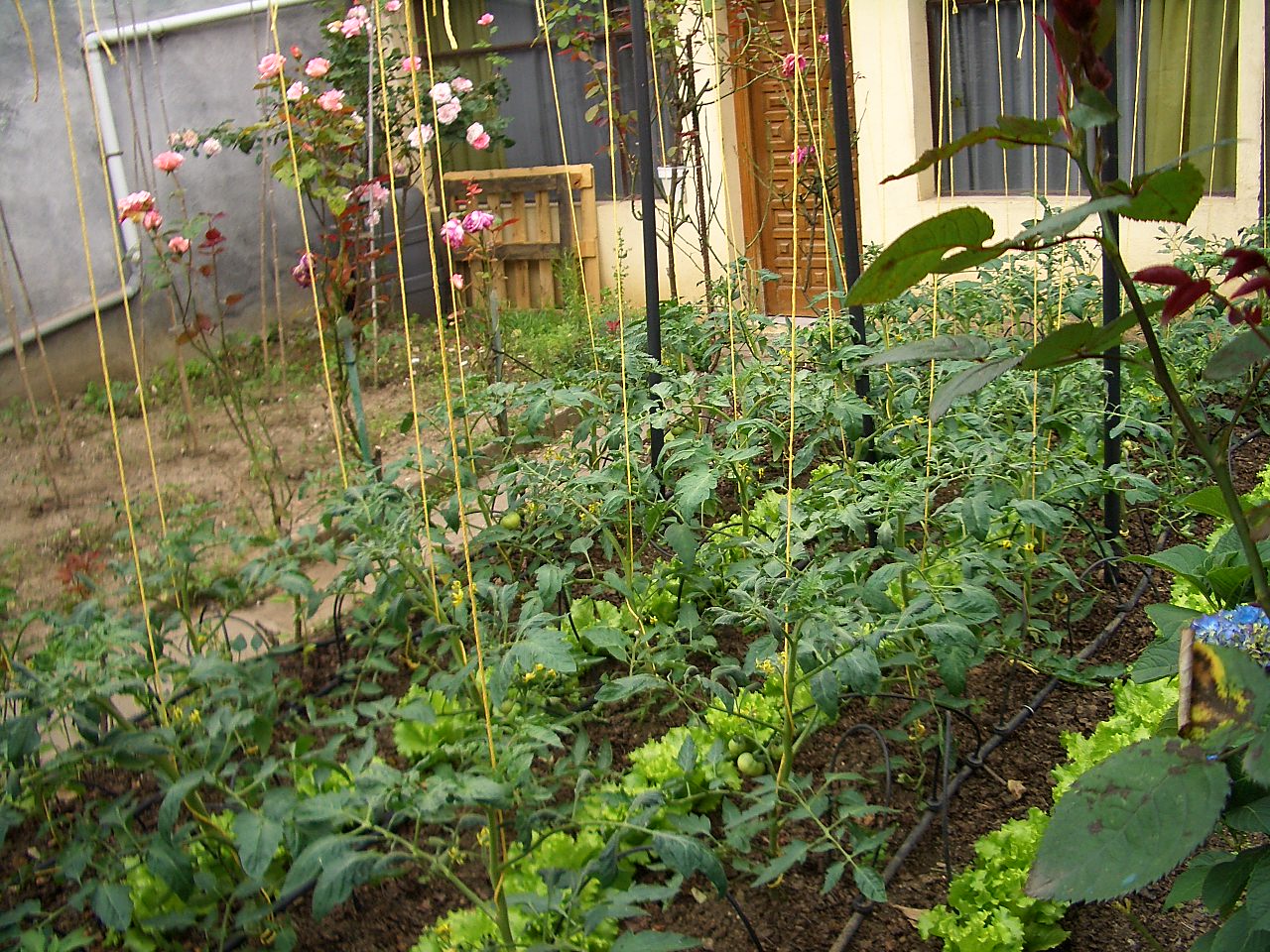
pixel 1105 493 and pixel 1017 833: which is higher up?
pixel 1105 493

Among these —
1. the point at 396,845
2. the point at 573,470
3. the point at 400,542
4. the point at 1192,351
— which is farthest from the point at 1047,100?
the point at 396,845

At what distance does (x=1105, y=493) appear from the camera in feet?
10.0

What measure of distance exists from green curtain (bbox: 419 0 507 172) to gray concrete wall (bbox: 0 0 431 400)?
3.26 feet

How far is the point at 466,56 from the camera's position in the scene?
328 inches

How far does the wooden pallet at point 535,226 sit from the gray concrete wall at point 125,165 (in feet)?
4.22

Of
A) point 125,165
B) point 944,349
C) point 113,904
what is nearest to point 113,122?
point 125,165

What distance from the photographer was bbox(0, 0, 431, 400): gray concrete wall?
20.7 feet

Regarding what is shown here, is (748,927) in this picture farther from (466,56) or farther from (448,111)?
(466,56)

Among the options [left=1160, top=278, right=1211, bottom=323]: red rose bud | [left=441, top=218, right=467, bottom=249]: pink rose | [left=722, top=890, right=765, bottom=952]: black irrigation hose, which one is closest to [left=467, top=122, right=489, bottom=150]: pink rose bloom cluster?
[left=441, top=218, right=467, bottom=249]: pink rose

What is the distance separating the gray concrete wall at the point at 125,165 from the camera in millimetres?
6320

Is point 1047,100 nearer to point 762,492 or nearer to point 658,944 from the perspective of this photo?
point 762,492

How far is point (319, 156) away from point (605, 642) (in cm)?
356

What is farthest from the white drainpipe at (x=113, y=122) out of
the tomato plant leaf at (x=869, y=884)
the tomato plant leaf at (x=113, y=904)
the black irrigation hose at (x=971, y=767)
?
the tomato plant leaf at (x=869, y=884)

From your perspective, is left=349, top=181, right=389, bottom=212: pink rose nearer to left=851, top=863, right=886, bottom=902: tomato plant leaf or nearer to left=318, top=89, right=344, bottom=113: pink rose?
left=318, top=89, right=344, bottom=113: pink rose
